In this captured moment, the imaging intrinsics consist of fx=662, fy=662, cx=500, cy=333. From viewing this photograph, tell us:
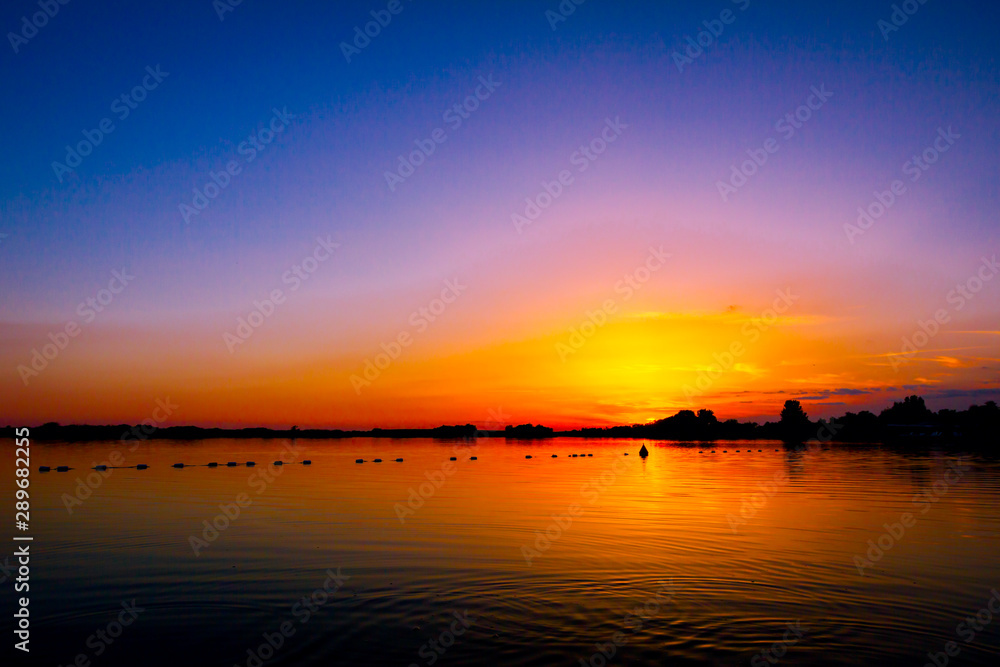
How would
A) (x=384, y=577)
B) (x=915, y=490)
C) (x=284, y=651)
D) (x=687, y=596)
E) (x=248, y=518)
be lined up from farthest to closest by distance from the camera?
(x=915, y=490), (x=248, y=518), (x=384, y=577), (x=687, y=596), (x=284, y=651)

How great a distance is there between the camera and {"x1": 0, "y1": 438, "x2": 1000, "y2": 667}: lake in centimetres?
1288

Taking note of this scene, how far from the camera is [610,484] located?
5381 centimetres

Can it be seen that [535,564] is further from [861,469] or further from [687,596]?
[861,469]

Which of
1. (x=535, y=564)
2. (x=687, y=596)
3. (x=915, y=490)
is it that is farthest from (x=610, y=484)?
(x=687, y=596)

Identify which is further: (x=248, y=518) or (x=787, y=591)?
(x=248, y=518)

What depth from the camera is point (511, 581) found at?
1831 cm

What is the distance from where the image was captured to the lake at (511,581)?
12.9 m

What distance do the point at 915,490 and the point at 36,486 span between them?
193ft

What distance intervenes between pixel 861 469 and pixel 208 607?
6559 cm

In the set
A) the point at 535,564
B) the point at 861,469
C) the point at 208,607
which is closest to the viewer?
the point at 208,607

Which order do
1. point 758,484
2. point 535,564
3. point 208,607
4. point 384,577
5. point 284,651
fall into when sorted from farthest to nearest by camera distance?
point 758,484, point 535,564, point 384,577, point 208,607, point 284,651

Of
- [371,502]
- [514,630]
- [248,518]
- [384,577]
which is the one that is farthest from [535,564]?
[371,502]

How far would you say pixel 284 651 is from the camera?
12.6 meters

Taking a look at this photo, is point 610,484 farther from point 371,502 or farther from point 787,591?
point 787,591
